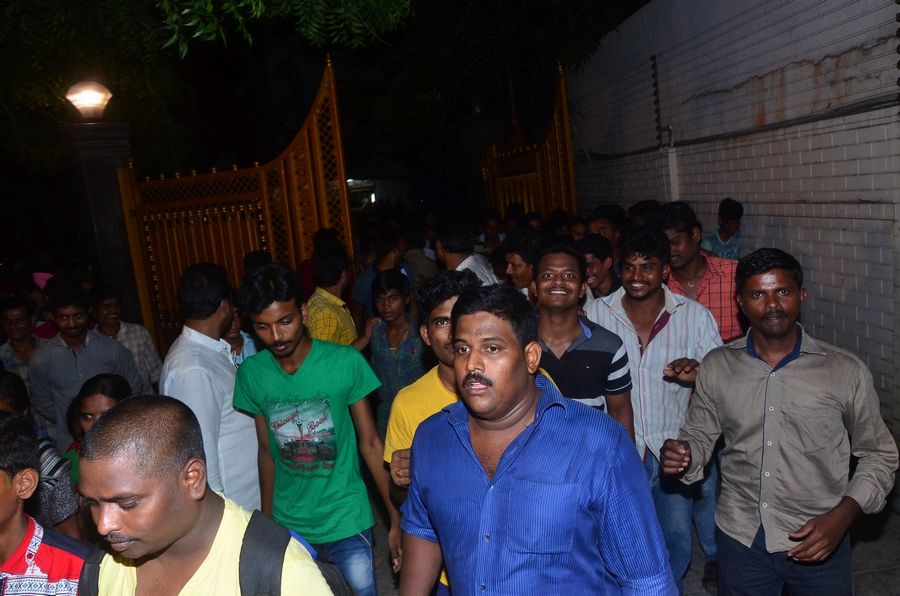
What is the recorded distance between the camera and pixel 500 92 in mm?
18266

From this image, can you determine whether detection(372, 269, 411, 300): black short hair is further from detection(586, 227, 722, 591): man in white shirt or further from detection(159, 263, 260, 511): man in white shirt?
detection(586, 227, 722, 591): man in white shirt

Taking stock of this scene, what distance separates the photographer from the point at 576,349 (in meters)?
3.98

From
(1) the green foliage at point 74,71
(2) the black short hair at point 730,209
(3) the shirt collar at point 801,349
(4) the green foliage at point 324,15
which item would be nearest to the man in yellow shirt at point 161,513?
(3) the shirt collar at point 801,349

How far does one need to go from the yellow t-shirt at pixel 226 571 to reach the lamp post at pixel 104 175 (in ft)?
27.6

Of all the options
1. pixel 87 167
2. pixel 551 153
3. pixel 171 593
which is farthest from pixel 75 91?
pixel 171 593

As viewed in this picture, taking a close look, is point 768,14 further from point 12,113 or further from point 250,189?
point 12,113

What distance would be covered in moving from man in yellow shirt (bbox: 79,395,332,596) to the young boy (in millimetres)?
522

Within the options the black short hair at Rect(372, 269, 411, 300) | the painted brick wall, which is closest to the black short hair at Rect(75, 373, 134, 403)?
the black short hair at Rect(372, 269, 411, 300)

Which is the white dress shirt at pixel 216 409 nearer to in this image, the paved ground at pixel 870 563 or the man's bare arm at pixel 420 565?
the man's bare arm at pixel 420 565

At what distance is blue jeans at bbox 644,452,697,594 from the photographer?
171 inches

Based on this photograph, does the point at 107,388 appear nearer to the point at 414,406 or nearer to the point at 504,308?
the point at 414,406

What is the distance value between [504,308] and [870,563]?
3823 millimetres

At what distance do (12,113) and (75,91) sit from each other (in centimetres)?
267

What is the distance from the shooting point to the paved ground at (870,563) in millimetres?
4621
